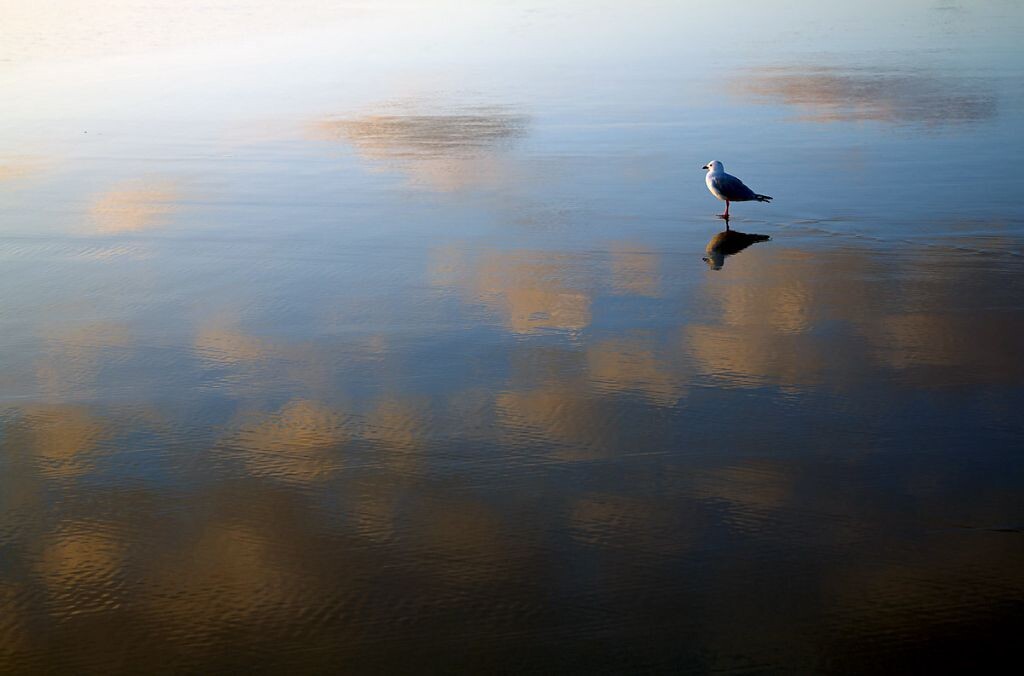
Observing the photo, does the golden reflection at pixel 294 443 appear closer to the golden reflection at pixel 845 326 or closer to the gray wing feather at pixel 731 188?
the golden reflection at pixel 845 326

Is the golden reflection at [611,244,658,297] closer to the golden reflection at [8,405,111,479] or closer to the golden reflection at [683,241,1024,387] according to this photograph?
the golden reflection at [683,241,1024,387]

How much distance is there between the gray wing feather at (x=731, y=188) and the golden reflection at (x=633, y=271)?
43.2 inches

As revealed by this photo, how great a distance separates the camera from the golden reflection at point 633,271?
8047mm

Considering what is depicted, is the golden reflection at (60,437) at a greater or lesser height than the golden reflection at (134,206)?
lesser

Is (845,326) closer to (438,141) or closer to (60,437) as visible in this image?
(60,437)

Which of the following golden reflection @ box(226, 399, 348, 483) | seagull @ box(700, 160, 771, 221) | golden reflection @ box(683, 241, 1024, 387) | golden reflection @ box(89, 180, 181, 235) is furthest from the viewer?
golden reflection @ box(89, 180, 181, 235)

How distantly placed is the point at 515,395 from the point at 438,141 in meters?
7.48

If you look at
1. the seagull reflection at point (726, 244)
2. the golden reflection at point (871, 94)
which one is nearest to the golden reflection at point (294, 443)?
the seagull reflection at point (726, 244)

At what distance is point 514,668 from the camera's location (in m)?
4.10

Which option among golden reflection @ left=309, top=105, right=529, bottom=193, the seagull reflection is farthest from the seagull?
golden reflection @ left=309, top=105, right=529, bottom=193

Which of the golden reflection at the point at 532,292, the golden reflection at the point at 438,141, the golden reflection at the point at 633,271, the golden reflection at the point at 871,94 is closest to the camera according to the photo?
the golden reflection at the point at 532,292

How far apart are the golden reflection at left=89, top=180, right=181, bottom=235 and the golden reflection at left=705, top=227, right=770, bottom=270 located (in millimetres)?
4728

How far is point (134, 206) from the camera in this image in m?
10.7

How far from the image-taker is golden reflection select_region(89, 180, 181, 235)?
10.1 meters
